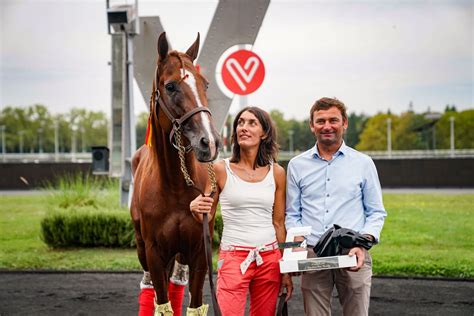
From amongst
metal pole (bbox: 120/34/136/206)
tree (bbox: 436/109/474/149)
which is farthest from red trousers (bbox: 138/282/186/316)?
tree (bbox: 436/109/474/149)

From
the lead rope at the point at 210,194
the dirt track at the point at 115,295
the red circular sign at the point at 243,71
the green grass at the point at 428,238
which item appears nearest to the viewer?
the lead rope at the point at 210,194

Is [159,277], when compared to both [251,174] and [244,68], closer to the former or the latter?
[251,174]

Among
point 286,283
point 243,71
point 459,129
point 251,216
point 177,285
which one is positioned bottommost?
point 177,285

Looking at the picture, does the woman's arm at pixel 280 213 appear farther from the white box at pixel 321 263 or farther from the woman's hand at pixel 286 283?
the white box at pixel 321 263

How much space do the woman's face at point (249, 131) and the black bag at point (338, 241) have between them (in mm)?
686

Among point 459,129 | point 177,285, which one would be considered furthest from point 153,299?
point 459,129

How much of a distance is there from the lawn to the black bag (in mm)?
4880

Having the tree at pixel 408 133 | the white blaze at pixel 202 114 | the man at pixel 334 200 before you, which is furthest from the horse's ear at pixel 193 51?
the tree at pixel 408 133

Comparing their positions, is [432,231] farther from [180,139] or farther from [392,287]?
[180,139]

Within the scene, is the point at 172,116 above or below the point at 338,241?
above

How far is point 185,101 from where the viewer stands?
12.2ft

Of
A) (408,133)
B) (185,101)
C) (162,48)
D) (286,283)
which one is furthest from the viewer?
(408,133)

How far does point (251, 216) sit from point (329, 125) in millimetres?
680

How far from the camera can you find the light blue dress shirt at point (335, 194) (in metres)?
3.44
